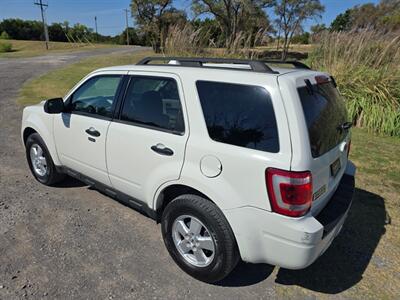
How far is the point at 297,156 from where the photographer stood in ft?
6.18

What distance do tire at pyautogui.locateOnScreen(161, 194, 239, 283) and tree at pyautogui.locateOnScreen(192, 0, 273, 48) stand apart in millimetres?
25825

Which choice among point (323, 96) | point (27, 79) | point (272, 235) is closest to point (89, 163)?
point (272, 235)

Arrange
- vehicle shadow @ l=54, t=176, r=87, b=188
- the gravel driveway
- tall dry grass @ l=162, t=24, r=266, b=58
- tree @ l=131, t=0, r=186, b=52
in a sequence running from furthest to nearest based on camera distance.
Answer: tree @ l=131, t=0, r=186, b=52
tall dry grass @ l=162, t=24, r=266, b=58
vehicle shadow @ l=54, t=176, r=87, b=188
the gravel driveway

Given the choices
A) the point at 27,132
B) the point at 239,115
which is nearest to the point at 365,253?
the point at 239,115

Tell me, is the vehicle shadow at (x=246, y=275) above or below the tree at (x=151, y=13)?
below

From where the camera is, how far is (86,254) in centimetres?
277

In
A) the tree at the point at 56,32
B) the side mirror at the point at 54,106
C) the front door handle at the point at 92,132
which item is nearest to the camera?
the front door handle at the point at 92,132

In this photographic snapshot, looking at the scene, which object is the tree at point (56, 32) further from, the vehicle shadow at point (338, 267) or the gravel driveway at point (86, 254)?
the vehicle shadow at point (338, 267)

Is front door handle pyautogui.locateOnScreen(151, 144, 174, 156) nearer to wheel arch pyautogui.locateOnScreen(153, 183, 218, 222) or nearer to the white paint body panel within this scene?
the white paint body panel

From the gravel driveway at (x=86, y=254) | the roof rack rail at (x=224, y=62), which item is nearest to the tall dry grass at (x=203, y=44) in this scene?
the roof rack rail at (x=224, y=62)

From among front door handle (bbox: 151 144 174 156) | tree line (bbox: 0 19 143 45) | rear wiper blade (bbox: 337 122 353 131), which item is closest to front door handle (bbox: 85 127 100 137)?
front door handle (bbox: 151 144 174 156)

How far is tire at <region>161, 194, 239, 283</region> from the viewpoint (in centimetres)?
222

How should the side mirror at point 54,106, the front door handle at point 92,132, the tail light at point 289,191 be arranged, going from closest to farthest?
the tail light at point 289,191, the front door handle at point 92,132, the side mirror at point 54,106

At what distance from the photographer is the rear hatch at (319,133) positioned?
1.91 m
